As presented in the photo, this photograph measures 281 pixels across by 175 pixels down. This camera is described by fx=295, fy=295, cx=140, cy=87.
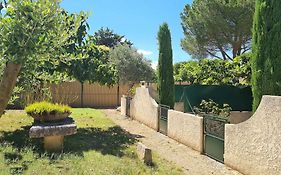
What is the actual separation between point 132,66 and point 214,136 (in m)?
22.6

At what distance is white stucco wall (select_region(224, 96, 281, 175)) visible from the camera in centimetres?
532

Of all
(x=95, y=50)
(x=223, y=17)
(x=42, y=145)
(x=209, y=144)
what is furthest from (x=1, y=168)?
(x=223, y=17)

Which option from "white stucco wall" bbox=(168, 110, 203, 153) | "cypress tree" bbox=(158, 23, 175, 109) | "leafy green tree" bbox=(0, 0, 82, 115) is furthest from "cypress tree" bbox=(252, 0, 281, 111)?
"cypress tree" bbox=(158, 23, 175, 109)

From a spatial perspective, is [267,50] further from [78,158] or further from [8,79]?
[8,79]

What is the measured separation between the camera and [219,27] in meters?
19.2

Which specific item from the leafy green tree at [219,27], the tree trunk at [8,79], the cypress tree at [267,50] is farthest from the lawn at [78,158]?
the leafy green tree at [219,27]

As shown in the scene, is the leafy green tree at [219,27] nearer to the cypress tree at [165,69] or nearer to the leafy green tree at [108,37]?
the cypress tree at [165,69]

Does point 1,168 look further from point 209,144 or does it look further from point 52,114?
point 209,144

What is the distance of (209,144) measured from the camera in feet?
25.8

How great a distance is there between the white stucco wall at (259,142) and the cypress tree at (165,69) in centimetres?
601

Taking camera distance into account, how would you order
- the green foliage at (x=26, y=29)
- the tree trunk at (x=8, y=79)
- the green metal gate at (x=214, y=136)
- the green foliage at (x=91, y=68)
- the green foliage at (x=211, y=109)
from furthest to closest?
the green foliage at (x=211, y=109)
the green foliage at (x=91, y=68)
the green metal gate at (x=214, y=136)
the tree trunk at (x=8, y=79)
the green foliage at (x=26, y=29)

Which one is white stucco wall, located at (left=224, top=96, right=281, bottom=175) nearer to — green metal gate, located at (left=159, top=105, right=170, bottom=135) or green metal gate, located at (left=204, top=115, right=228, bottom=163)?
green metal gate, located at (left=204, top=115, right=228, bottom=163)

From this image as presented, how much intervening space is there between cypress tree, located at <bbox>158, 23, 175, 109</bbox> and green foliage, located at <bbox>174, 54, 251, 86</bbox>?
3.53 meters

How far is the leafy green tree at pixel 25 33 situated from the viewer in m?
6.20
